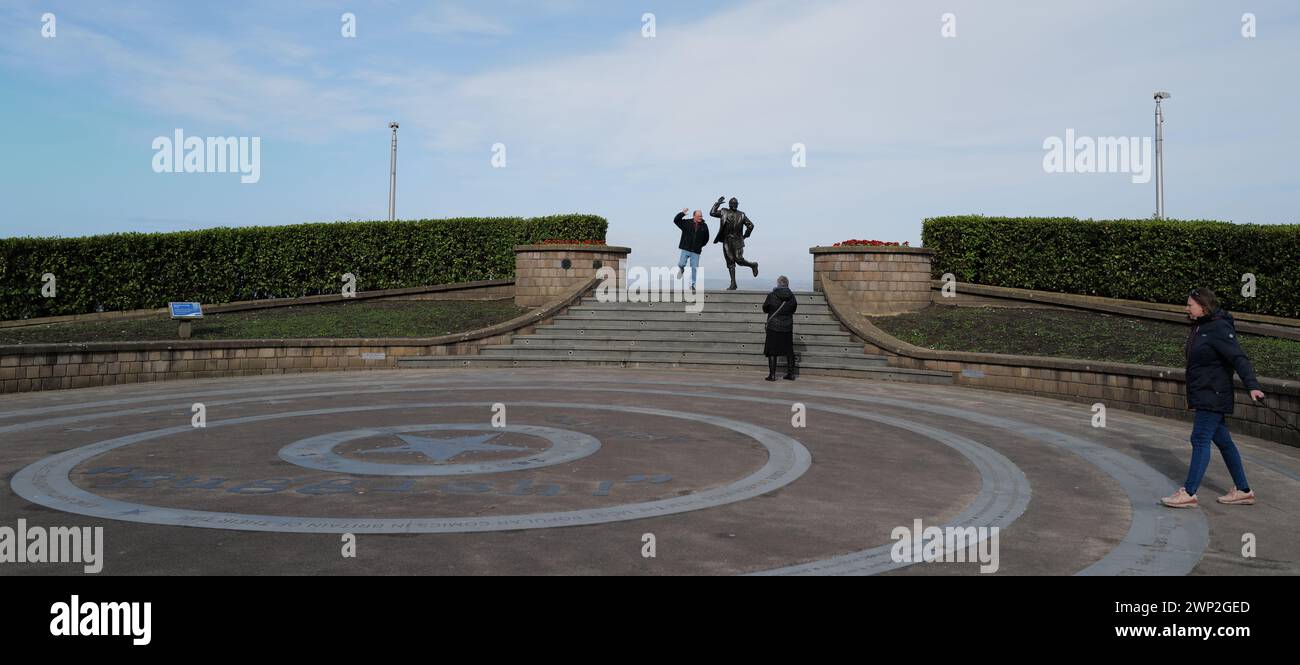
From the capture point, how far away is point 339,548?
5484mm

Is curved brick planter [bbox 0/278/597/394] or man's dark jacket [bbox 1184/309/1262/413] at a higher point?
man's dark jacket [bbox 1184/309/1262/413]

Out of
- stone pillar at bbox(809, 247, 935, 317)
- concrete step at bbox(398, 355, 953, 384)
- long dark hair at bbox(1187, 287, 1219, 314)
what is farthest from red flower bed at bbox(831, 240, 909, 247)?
long dark hair at bbox(1187, 287, 1219, 314)

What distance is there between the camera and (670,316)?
789 inches

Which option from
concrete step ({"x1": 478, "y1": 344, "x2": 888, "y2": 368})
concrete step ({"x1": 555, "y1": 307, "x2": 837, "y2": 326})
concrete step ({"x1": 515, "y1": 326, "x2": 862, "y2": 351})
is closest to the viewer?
concrete step ({"x1": 478, "y1": 344, "x2": 888, "y2": 368})

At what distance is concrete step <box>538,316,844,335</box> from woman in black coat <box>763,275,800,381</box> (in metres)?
3.11

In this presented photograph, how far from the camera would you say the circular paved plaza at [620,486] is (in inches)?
212

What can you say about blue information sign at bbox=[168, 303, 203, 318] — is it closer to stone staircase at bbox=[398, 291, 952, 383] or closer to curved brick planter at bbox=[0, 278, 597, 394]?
curved brick planter at bbox=[0, 278, 597, 394]

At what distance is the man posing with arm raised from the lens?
21484mm

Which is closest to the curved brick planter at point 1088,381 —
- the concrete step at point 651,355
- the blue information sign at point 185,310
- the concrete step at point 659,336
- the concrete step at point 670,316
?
the concrete step at point 659,336

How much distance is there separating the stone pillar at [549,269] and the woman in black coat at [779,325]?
7497mm

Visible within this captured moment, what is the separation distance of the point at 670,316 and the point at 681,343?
5.24 ft

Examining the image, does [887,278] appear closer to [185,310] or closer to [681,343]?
[681,343]

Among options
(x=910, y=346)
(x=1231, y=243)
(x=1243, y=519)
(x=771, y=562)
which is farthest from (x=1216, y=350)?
(x=1231, y=243)
